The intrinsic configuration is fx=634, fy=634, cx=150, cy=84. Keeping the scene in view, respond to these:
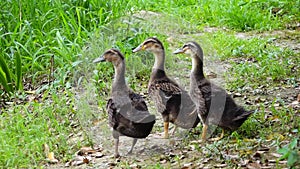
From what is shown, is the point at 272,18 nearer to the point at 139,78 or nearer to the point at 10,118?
the point at 139,78

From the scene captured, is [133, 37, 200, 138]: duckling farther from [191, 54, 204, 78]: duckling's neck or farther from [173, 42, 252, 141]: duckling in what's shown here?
[191, 54, 204, 78]: duckling's neck

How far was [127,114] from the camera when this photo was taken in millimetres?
5828

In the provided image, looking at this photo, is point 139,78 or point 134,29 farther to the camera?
point 134,29

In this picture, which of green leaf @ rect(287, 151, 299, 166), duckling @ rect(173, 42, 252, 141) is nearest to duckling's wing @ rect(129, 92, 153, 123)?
duckling @ rect(173, 42, 252, 141)

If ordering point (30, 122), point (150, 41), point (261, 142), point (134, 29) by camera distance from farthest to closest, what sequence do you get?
point (134, 29) < point (30, 122) < point (150, 41) < point (261, 142)

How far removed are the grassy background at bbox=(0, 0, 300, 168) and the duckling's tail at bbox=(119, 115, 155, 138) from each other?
0.80 m

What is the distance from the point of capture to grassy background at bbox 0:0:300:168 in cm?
704

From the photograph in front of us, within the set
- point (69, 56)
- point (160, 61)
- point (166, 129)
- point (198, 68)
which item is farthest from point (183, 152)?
point (69, 56)

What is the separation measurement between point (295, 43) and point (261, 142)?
4046 mm

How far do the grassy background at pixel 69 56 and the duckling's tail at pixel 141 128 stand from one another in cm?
80

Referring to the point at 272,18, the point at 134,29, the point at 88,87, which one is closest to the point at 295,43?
the point at 272,18

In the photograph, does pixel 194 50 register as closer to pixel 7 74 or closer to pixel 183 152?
pixel 183 152

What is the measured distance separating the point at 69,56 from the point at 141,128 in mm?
2974

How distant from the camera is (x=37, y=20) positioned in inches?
367
